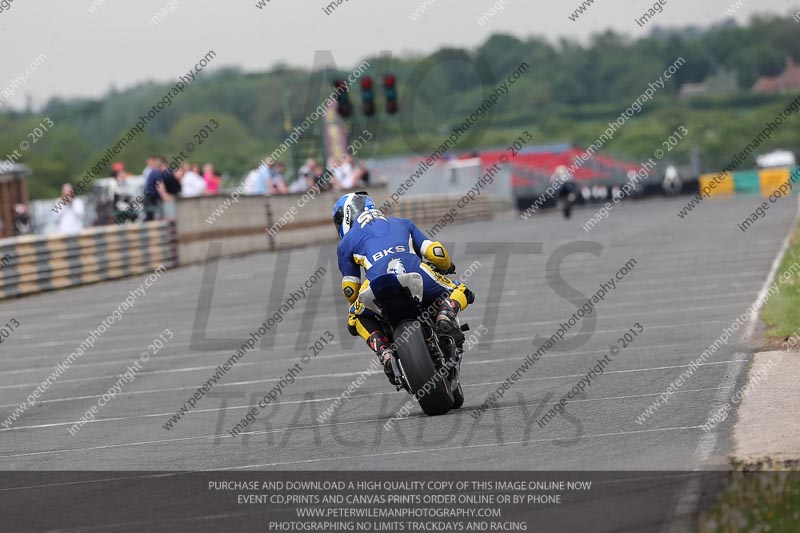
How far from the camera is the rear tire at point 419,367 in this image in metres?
9.34

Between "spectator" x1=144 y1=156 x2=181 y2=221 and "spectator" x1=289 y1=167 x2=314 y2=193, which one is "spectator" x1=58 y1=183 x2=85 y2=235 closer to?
"spectator" x1=144 y1=156 x2=181 y2=221

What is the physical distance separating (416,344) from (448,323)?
18.4 inches

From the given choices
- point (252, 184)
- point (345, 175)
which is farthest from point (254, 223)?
point (345, 175)

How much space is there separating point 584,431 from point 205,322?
36.1 feet

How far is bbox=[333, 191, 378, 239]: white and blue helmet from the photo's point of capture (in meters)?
10.3

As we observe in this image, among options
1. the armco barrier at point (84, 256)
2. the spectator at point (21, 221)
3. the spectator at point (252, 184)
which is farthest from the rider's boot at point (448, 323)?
the spectator at point (21, 221)

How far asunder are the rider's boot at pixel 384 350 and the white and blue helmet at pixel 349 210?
82 cm

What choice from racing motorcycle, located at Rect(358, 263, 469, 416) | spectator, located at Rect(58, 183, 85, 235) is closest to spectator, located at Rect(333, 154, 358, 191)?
spectator, located at Rect(58, 183, 85, 235)
